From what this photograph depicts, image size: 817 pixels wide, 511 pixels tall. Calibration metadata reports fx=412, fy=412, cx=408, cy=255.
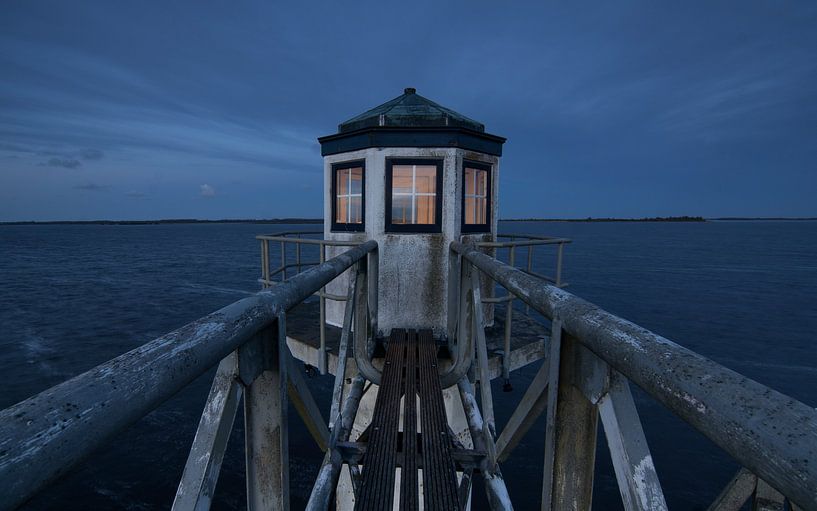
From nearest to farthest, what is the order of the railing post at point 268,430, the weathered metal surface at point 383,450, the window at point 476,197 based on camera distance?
the railing post at point 268,430
the weathered metal surface at point 383,450
the window at point 476,197

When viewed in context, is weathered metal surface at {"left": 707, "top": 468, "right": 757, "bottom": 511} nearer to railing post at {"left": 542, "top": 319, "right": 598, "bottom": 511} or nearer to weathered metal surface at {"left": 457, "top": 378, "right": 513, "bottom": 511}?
weathered metal surface at {"left": 457, "top": 378, "right": 513, "bottom": 511}

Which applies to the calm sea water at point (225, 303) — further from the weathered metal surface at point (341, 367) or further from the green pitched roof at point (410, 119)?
the green pitched roof at point (410, 119)

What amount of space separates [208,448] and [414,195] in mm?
5655

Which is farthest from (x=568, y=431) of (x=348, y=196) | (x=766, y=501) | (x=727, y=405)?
(x=348, y=196)

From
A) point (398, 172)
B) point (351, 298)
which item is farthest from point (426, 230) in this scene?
point (351, 298)

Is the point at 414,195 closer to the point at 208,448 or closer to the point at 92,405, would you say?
the point at 208,448

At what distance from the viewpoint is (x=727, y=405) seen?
0.82 metres

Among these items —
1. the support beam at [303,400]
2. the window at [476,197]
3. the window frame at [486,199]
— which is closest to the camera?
the support beam at [303,400]

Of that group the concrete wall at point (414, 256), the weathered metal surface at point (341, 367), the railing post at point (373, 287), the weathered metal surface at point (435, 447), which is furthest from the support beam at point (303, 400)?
the concrete wall at point (414, 256)

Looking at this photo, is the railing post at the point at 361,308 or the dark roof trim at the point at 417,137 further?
the dark roof trim at the point at 417,137

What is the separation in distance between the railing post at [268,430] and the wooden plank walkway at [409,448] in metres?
0.81

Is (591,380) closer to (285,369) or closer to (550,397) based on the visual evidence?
(550,397)

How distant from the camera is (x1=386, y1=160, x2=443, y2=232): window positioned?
258 inches

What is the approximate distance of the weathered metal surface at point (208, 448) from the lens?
1.25m
